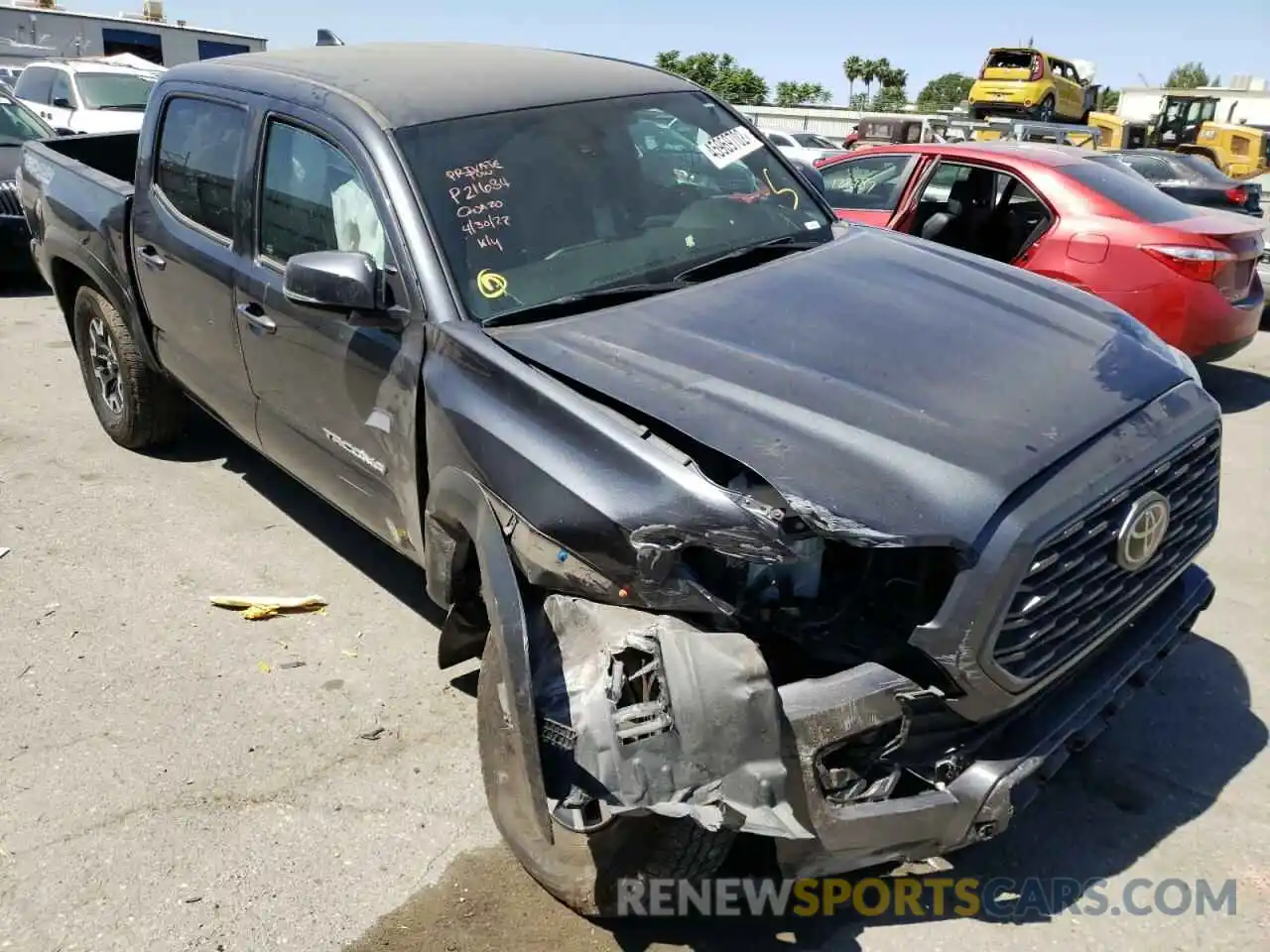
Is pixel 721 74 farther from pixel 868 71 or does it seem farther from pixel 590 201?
pixel 590 201

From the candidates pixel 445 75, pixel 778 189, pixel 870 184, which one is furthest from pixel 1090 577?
→ pixel 870 184

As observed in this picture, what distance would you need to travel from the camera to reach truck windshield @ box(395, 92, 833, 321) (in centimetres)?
312

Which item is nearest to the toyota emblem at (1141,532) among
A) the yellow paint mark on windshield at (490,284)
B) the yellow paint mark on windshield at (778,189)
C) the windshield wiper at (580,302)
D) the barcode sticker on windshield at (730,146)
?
the windshield wiper at (580,302)

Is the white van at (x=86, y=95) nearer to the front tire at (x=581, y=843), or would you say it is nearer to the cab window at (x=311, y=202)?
the cab window at (x=311, y=202)

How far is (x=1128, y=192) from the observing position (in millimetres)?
6672

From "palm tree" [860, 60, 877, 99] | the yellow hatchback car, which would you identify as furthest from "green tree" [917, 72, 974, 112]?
the yellow hatchback car

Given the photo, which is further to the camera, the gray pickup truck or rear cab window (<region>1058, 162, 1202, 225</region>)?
rear cab window (<region>1058, 162, 1202, 225</region>)

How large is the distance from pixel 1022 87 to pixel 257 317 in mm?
29989

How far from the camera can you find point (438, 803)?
3100 millimetres

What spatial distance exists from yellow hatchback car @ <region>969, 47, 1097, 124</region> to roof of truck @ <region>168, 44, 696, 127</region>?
93.4 feet

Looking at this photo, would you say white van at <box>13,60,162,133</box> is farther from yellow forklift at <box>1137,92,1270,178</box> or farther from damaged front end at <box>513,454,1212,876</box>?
yellow forklift at <box>1137,92,1270,178</box>

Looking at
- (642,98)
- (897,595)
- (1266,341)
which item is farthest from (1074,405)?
(1266,341)

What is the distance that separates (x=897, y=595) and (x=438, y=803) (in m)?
1.53

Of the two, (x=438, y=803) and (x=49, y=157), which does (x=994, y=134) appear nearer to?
(x=49, y=157)
